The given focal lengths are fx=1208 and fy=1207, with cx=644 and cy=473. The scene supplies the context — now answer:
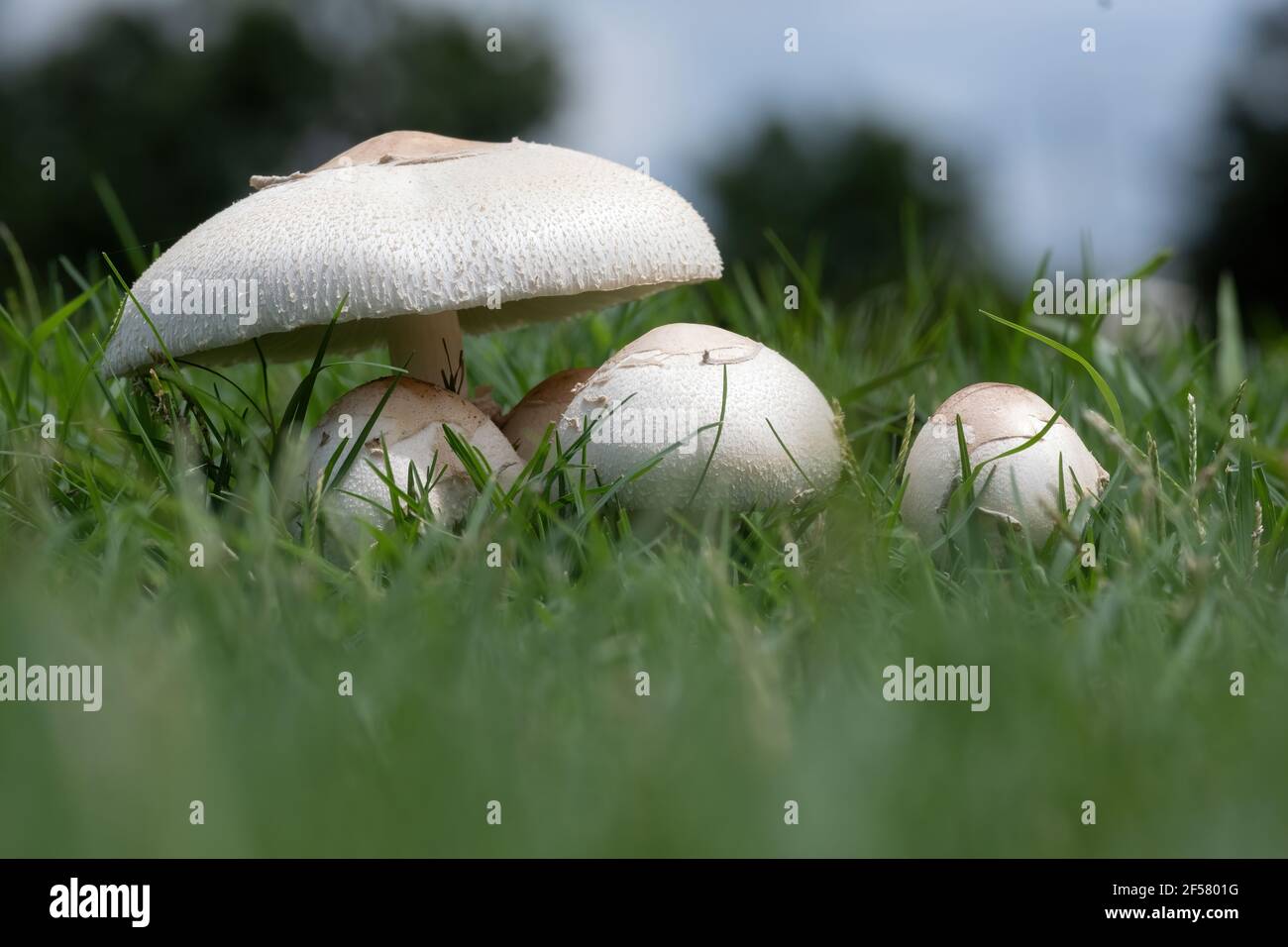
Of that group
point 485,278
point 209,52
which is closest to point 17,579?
point 485,278

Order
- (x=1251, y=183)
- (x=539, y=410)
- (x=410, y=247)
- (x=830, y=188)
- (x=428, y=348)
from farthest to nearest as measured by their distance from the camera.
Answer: (x=830, y=188)
(x=1251, y=183)
(x=428, y=348)
(x=539, y=410)
(x=410, y=247)

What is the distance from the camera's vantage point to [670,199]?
2814mm

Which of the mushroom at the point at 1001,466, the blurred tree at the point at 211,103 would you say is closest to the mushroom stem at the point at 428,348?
the mushroom at the point at 1001,466

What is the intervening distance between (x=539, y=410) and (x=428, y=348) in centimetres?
36

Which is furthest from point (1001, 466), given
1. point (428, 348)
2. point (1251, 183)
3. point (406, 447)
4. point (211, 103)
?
point (1251, 183)

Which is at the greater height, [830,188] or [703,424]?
[830,188]

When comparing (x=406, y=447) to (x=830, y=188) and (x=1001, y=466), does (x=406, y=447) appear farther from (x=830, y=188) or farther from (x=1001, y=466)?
(x=830, y=188)

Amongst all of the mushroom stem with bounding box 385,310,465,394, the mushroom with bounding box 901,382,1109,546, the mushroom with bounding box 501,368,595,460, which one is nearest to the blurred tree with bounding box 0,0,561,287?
the mushroom stem with bounding box 385,310,465,394

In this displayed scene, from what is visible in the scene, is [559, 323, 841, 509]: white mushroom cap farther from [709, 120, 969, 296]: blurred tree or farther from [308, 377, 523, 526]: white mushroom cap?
[709, 120, 969, 296]: blurred tree

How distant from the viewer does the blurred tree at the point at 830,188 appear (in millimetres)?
37125

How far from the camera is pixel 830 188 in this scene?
38750mm

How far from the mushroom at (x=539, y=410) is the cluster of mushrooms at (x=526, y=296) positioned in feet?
0.46

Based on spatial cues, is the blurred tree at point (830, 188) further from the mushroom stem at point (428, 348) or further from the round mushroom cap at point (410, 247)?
the round mushroom cap at point (410, 247)
